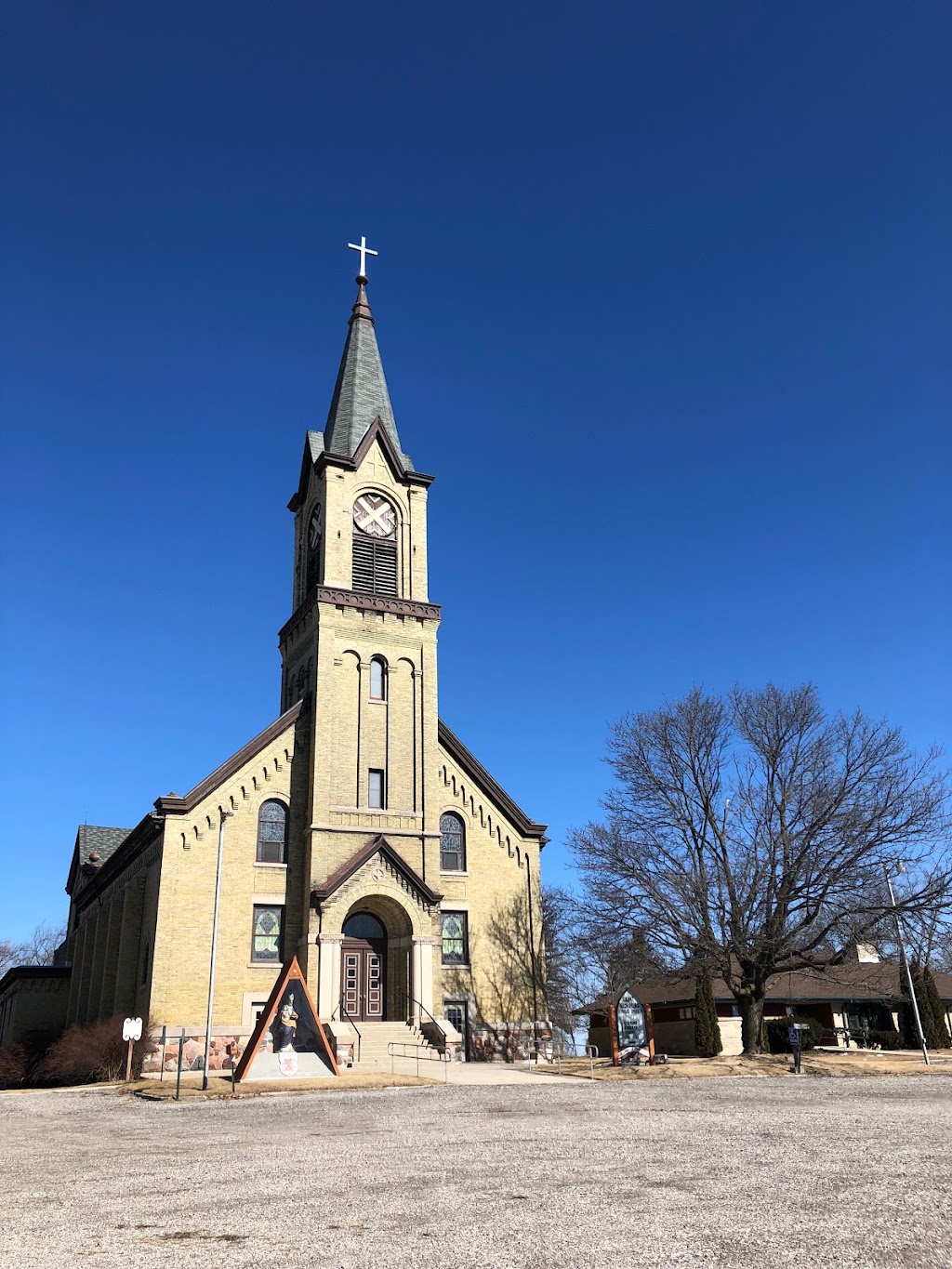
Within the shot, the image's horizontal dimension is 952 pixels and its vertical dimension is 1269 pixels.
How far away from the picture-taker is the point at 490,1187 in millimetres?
9758

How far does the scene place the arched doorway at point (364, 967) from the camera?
33094 millimetres

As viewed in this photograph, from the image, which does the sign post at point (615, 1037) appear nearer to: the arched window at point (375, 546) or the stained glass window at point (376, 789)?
the stained glass window at point (376, 789)

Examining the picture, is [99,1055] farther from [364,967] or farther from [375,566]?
[375,566]

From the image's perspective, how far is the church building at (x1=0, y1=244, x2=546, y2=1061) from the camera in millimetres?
31969

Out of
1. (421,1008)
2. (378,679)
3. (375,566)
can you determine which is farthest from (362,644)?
(421,1008)

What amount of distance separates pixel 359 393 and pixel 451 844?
19.3 m

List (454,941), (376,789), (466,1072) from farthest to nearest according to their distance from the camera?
(376,789) → (454,941) → (466,1072)

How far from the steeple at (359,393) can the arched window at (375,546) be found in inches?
87.8

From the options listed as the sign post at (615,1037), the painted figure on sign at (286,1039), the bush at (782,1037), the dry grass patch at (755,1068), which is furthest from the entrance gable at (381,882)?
the bush at (782,1037)

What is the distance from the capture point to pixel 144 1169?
445 inches

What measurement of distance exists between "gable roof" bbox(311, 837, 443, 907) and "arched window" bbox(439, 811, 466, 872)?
2.37 metres

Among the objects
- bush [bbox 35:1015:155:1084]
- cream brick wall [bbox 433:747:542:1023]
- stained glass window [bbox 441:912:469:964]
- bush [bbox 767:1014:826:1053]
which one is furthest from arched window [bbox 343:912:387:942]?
bush [bbox 767:1014:826:1053]

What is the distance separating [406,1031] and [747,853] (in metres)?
12.3

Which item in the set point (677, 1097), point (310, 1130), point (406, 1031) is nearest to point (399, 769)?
point (406, 1031)
